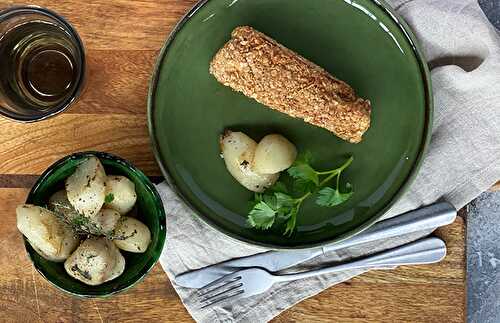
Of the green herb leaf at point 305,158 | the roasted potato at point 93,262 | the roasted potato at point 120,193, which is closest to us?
the roasted potato at point 93,262

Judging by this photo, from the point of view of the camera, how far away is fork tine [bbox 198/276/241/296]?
5.85 feet

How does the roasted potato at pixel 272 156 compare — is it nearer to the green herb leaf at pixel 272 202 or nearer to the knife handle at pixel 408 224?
the green herb leaf at pixel 272 202

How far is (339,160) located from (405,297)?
1.42 ft

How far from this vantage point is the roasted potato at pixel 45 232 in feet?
4.92

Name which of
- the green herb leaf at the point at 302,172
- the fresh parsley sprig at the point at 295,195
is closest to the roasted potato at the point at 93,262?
the fresh parsley sprig at the point at 295,195

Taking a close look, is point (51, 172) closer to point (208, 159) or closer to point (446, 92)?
point (208, 159)

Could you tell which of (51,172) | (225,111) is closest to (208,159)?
(225,111)

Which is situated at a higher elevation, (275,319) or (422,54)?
(422,54)

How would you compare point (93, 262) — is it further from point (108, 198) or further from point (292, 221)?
point (292, 221)

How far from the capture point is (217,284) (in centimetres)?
179

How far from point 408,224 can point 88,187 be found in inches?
33.3

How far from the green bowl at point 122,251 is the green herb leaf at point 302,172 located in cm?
34

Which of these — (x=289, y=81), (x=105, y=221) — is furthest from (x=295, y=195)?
(x=105, y=221)

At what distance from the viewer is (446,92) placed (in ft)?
5.93
